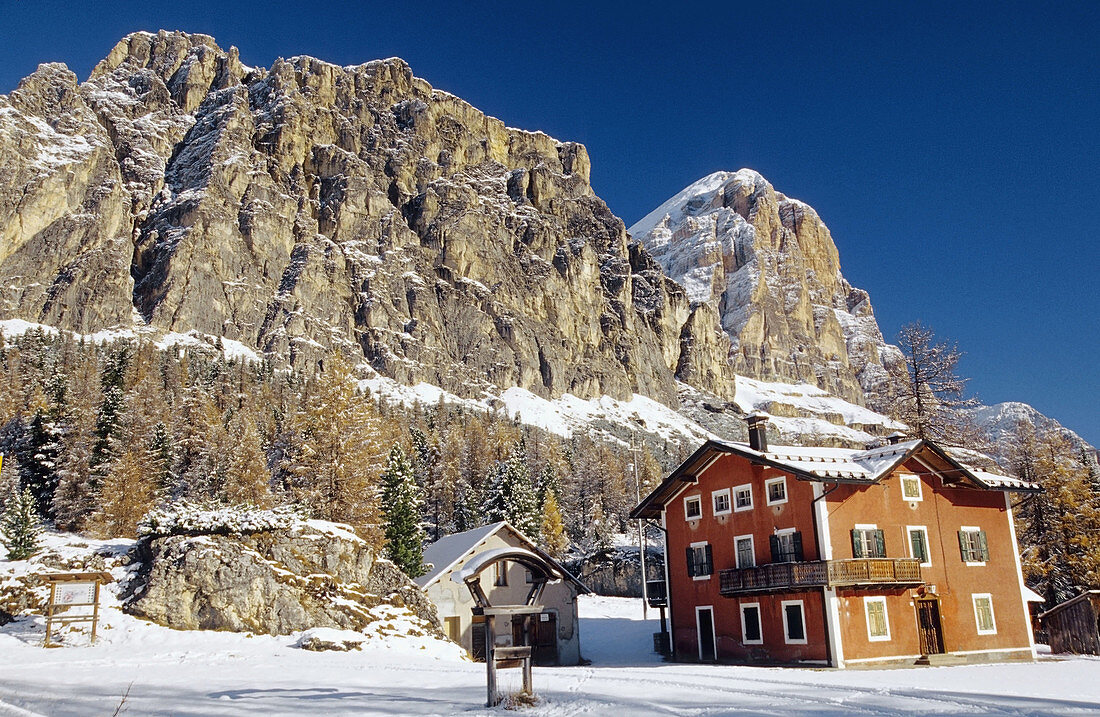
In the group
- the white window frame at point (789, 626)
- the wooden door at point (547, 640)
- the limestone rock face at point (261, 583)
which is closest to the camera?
the limestone rock face at point (261, 583)

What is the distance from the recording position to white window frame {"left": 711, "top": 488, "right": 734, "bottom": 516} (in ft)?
117

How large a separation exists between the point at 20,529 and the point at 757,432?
34536mm

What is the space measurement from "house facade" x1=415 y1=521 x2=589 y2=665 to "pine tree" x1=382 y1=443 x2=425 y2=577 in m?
1.27

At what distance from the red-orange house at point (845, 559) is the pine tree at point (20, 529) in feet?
86.7

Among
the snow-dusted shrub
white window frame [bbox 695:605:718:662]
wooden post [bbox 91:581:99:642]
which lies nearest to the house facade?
white window frame [bbox 695:605:718:662]

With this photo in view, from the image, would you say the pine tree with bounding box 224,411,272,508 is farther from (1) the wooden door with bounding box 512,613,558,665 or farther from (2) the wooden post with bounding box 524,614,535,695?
(2) the wooden post with bounding box 524,614,535,695

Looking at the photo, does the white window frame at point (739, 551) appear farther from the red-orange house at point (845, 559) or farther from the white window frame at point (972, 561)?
the white window frame at point (972, 561)

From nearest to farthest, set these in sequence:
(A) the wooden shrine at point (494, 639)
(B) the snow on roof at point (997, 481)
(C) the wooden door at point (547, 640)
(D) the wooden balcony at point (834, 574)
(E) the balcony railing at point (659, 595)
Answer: (A) the wooden shrine at point (494, 639) → (D) the wooden balcony at point (834, 574) → (B) the snow on roof at point (997, 481) → (E) the balcony railing at point (659, 595) → (C) the wooden door at point (547, 640)

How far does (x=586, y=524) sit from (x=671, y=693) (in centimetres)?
7319

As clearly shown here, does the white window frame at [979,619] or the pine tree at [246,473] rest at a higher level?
the pine tree at [246,473]

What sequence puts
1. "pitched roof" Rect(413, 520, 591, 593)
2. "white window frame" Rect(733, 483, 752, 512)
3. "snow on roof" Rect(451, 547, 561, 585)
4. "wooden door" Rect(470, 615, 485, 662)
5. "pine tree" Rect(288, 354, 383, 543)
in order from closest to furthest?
"snow on roof" Rect(451, 547, 561, 585) → "white window frame" Rect(733, 483, 752, 512) → "wooden door" Rect(470, 615, 485, 662) → "pitched roof" Rect(413, 520, 591, 593) → "pine tree" Rect(288, 354, 383, 543)

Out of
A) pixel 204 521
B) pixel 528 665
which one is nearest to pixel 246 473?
pixel 204 521

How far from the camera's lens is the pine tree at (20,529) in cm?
2958

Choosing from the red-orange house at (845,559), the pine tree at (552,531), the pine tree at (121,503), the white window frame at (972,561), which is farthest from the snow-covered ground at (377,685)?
the pine tree at (552,531)
